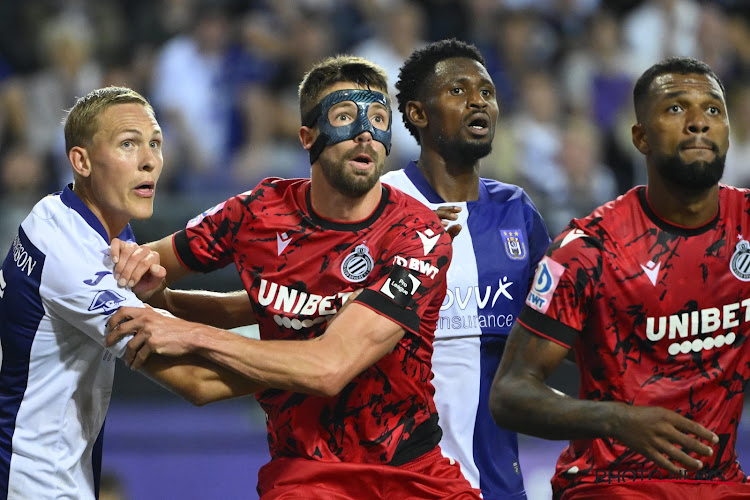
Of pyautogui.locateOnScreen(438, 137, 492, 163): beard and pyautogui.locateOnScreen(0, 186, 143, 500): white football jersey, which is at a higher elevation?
pyautogui.locateOnScreen(438, 137, 492, 163): beard

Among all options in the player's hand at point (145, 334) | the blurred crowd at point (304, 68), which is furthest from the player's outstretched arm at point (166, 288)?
the blurred crowd at point (304, 68)

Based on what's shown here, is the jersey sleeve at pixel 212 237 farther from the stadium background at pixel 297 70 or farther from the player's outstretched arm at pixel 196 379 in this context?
the stadium background at pixel 297 70

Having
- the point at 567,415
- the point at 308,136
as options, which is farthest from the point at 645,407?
the point at 308,136

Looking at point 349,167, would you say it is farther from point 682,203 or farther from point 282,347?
point 682,203

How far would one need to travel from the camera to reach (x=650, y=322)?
4.20 metres

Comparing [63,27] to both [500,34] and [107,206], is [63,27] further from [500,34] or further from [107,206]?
[107,206]

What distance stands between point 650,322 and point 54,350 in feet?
7.59

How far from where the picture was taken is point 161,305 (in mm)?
4961

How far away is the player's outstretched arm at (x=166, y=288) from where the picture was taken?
4.39 m

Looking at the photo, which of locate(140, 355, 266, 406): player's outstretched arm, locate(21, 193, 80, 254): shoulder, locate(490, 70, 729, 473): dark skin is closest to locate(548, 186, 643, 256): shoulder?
locate(490, 70, 729, 473): dark skin

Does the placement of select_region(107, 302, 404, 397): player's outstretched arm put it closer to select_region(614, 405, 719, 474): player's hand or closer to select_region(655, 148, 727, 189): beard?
select_region(614, 405, 719, 474): player's hand

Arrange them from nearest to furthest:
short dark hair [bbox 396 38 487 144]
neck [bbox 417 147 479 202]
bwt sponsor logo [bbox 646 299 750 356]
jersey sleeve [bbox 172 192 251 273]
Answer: bwt sponsor logo [bbox 646 299 750 356] < jersey sleeve [bbox 172 192 251 273] < neck [bbox 417 147 479 202] < short dark hair [bbox 396 38 487 144]

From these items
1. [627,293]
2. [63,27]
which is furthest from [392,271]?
[63,27]

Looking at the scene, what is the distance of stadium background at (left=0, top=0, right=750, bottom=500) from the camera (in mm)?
9430
